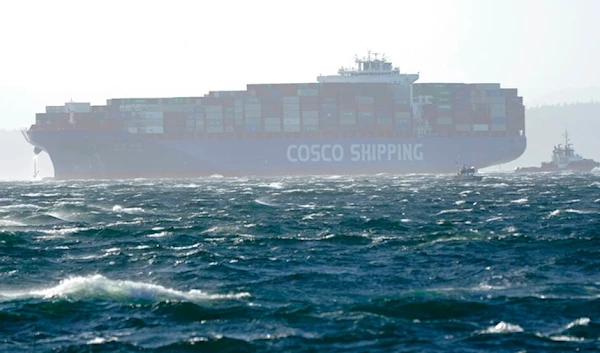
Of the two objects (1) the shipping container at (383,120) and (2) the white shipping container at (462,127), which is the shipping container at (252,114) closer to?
(1) the shipping container at (383,120)

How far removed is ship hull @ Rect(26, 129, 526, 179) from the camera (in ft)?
518

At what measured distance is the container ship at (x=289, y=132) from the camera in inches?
6240

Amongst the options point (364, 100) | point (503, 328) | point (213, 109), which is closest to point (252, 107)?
point (213, 109)

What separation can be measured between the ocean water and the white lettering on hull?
11568cm

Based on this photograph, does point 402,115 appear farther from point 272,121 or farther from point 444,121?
point 272,121

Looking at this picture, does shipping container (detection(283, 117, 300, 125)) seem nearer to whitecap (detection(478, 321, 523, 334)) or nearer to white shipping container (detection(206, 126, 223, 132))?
white shipping container (detection(206, 126, 223, 132))

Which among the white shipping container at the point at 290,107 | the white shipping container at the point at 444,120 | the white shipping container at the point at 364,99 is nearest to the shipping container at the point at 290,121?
the white shipping container at the point at 290,107

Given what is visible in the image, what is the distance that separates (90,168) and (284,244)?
127182 millimetres

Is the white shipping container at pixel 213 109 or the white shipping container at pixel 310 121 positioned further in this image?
the white shipping container at pixel 310 121

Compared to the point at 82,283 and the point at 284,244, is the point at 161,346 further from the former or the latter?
the point at 284,244

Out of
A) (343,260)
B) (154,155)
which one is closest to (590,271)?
(343,260)

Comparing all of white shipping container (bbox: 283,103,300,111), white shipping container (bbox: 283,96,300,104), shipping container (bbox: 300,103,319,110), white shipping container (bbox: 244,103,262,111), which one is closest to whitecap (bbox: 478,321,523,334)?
white shipping container (bbox: 244,103,262,111)

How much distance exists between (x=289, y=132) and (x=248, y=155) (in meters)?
8.39

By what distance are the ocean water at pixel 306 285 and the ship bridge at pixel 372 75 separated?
131767 mm
